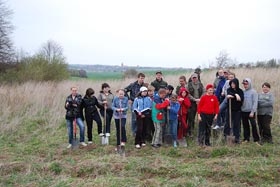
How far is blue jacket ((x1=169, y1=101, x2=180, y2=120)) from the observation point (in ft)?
24.4

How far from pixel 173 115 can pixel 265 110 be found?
233cm

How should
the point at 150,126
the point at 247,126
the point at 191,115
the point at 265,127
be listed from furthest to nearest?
1. the point at 191,115
2. the point at 150,126
3. the point at 247,126
4. the point at 265,127

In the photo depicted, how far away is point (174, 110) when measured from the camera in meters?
7.43

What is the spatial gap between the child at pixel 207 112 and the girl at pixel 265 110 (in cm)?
115

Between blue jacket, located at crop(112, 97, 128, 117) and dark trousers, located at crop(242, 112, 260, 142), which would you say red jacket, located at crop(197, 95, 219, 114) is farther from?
blue jacket, located at crop(112, 97, 128, 117)

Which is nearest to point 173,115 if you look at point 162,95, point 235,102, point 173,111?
point 173,111

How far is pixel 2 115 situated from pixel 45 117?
1516 mm

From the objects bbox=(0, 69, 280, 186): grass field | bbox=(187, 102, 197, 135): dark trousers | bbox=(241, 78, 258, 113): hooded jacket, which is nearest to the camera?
bbox=(0, 69, 280, 186): grass field

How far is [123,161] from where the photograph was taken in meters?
5.98

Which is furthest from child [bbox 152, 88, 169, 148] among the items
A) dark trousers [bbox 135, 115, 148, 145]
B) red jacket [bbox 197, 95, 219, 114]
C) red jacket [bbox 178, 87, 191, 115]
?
red jacket [bbox 197, 95, 219, 114]

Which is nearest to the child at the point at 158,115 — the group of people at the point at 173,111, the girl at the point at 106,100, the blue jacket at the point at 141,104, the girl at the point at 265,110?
the group of people at the point at 173,111

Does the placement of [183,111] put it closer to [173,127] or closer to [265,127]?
[173,127]

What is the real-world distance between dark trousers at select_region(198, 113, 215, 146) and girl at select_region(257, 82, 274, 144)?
49.3 inches

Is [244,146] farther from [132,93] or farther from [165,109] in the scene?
[132,93]
